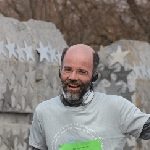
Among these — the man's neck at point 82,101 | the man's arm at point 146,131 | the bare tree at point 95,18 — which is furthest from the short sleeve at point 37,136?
the bare tree at point 95,18

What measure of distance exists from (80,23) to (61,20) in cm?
43

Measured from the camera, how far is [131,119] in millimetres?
3646

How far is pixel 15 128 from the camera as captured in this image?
26.9 feet

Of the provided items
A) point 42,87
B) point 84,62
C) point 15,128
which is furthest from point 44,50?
point 84,62

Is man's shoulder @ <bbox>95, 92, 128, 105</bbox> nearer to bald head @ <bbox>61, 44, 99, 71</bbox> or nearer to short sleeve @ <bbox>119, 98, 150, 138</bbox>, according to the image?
short sleeve @ <bbox>119, 98, 150, 138</bbox>

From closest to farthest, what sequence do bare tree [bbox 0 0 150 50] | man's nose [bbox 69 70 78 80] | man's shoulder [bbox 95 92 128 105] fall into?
man's nose [bbox 69 70 78 80] < man's shoulder [bbox 95 92 128 105] < bare tree [bbox 0 0 150 50]

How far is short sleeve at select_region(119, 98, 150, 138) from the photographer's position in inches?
143

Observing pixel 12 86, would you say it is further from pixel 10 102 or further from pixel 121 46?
pixel 121 46

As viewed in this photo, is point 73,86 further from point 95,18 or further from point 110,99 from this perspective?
point 95,18

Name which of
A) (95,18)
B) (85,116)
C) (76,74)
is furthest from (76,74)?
(95,18)

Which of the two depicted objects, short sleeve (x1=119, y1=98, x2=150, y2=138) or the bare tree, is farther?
the bare tree

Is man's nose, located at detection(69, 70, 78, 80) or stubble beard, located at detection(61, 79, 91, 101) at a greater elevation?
man's nose, located at detection(69, 70, 78, 80)

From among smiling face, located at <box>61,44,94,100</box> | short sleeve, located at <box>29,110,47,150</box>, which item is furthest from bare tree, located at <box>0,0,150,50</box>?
smiling face, located at <box>61,44,94,100</box>

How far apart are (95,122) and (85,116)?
0.06 m
